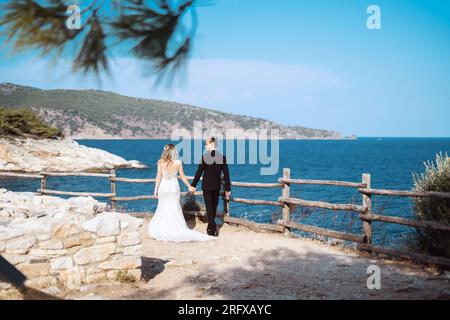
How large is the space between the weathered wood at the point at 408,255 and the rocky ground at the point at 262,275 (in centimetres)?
14

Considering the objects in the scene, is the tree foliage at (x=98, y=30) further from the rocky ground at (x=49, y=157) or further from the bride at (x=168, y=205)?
the rocky ground at (x=49, y=157)

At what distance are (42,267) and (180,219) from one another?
4.24 m

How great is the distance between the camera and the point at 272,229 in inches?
379

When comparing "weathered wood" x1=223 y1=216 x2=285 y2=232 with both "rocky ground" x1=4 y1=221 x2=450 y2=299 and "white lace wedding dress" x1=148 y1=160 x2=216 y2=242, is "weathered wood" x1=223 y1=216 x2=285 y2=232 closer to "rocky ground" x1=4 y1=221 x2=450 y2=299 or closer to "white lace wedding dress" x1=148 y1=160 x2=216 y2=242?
"rocky ground" x1=4 y1=221 x2=450 y2=299

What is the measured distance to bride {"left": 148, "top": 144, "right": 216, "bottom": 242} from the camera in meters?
8.78

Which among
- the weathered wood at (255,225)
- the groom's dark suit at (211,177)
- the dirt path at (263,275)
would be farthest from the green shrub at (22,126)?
the dirt path at (263,275)

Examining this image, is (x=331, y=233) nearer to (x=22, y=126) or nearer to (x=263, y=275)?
(x=263, y=275)

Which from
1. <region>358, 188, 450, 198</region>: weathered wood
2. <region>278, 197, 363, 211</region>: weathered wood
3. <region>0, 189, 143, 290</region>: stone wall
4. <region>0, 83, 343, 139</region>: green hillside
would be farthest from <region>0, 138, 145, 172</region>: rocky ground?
<region>0, 83, 343, 139</region>: green hillside

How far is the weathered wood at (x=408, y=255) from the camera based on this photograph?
649cm

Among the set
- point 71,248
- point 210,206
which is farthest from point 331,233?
point 71,248

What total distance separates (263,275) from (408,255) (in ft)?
8.38

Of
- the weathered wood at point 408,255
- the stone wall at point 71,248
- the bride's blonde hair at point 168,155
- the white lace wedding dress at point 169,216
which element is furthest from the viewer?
the bride's blonde hair at point 168,155

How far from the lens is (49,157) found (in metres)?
39.2

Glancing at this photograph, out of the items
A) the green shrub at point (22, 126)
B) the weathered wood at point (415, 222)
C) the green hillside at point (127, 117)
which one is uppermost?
the green hillside at point (127, 117)
